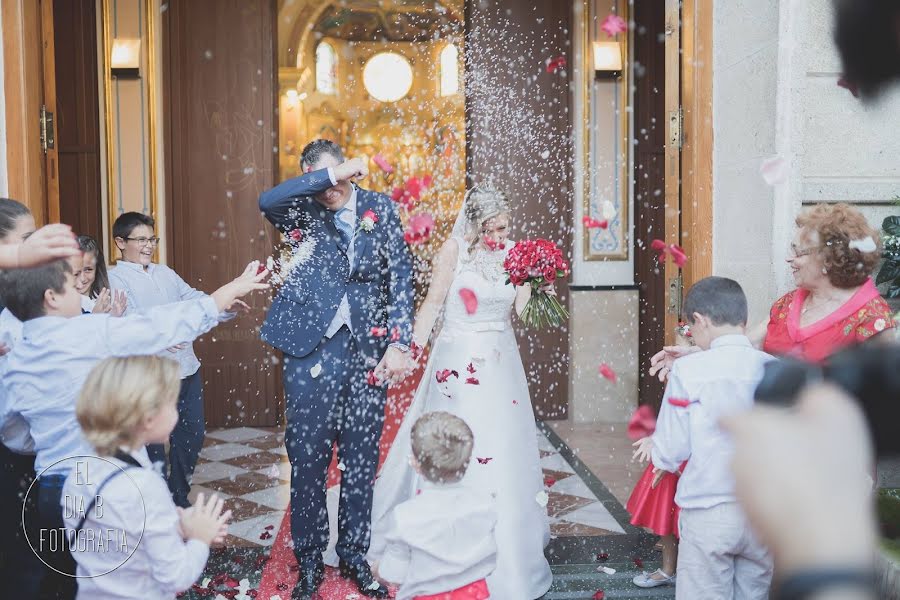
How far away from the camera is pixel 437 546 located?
94.4 inches

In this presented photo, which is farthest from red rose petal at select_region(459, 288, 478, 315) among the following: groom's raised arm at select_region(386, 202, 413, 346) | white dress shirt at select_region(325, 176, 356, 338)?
white dress shirt at select_region(325, 176, 356, 338)

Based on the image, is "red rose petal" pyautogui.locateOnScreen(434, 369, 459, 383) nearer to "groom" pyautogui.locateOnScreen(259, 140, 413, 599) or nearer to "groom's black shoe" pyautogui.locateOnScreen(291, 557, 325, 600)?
"groom" pyautogui.locateOnScreen(259, 140, 413, 599)

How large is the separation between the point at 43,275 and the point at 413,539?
1.31m

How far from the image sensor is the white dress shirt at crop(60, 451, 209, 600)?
6.57 ft

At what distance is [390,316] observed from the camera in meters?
3.57

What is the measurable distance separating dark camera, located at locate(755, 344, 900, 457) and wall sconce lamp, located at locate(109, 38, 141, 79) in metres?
6.55

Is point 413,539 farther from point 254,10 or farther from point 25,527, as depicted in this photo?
point 254,10

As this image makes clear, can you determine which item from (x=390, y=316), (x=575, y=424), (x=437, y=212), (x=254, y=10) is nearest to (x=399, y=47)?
→ (x=437, y=212)

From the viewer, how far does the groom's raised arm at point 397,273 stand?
140 inches

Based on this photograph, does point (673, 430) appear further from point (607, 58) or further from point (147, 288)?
point (607, 58)

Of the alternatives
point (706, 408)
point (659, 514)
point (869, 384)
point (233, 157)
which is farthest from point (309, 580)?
point (233, 157)

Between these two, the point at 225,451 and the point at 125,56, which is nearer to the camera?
the point at 225,451

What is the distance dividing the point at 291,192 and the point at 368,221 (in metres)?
0.34

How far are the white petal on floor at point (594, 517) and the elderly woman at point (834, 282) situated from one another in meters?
1.64
